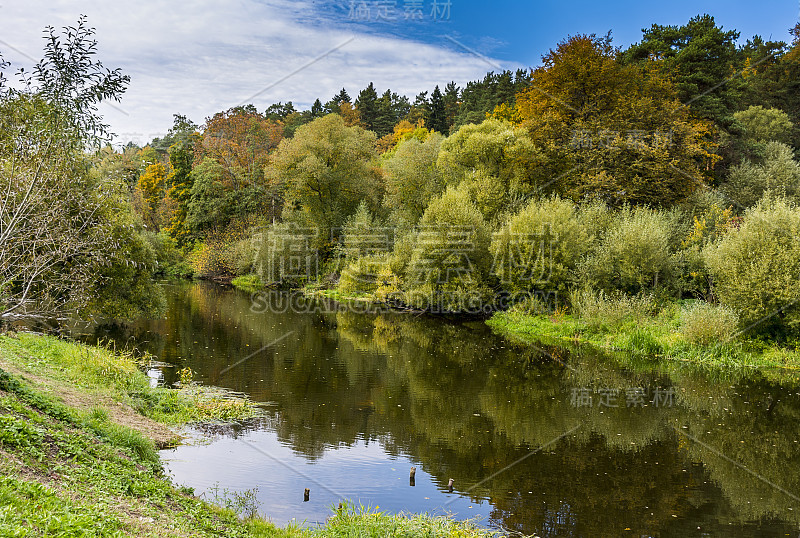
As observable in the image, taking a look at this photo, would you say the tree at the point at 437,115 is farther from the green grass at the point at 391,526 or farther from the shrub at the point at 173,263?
the green grass at the point at 391,526

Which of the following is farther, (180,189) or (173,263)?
(180,189)

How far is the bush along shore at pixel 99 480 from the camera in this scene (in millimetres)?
5809

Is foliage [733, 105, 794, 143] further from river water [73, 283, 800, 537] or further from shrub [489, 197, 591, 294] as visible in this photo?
river water [73, 283, 800, 537]

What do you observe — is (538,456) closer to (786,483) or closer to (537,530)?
(537,530)

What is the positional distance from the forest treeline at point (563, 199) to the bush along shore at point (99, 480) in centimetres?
772

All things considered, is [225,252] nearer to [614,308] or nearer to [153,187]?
[153,187]

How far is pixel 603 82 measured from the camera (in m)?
32.9

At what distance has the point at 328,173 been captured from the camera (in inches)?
1673

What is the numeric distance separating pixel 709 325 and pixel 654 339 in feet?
7.22

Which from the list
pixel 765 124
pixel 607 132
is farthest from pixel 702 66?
pixel 607 132

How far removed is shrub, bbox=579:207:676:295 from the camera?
25.8 metres

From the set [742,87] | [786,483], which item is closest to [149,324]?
[786,483]

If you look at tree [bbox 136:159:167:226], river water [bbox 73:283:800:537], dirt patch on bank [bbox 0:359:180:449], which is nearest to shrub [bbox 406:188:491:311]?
river water [bbox 73:283:800:537]

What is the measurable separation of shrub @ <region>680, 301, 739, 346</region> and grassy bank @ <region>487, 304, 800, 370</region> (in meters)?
0.04
